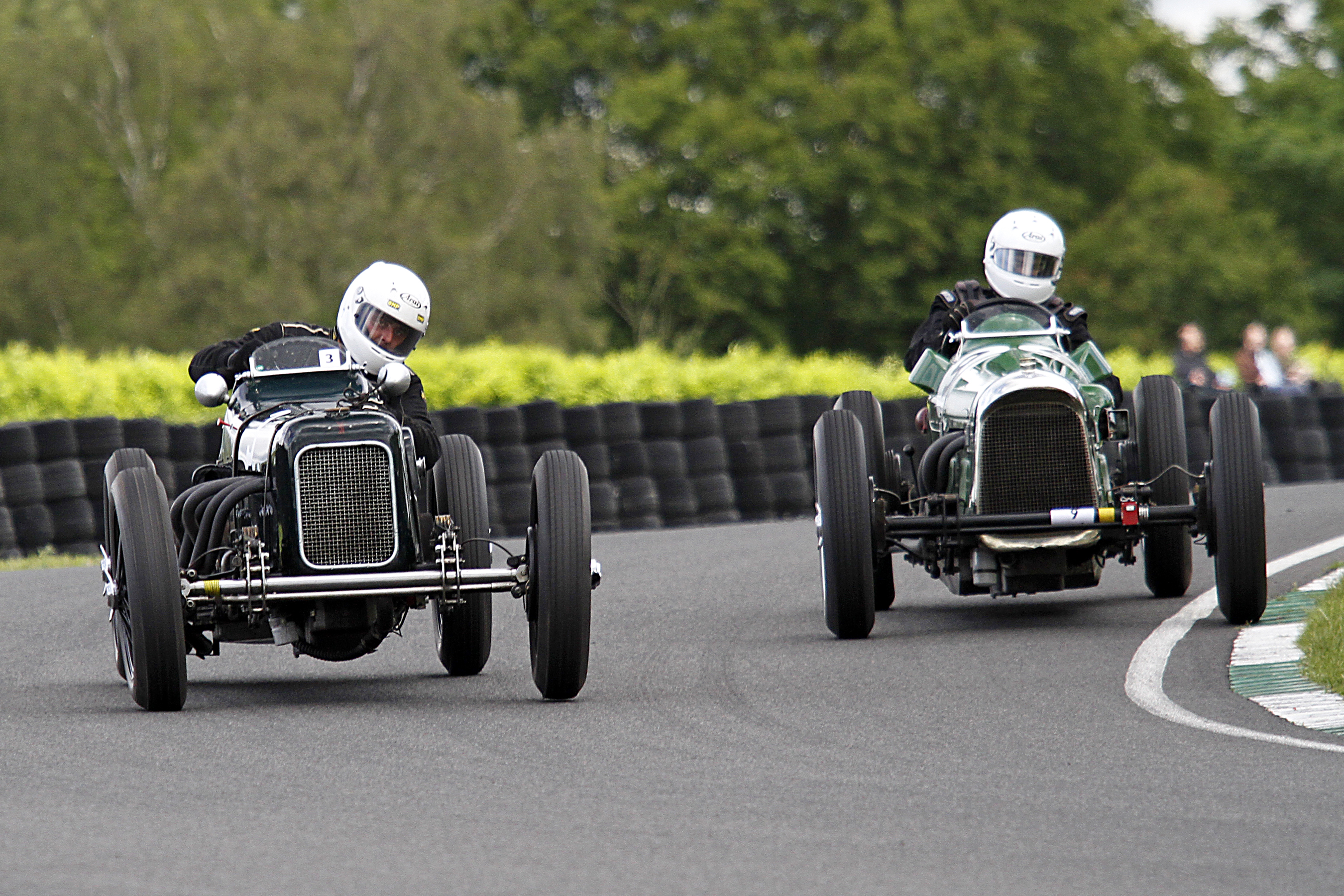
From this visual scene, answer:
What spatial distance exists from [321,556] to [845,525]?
2.86 metres

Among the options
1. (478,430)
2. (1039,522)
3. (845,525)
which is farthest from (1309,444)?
(845,525)

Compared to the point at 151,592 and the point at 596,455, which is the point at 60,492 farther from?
the point at 151,592

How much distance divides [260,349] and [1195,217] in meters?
43.8

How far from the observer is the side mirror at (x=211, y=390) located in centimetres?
843

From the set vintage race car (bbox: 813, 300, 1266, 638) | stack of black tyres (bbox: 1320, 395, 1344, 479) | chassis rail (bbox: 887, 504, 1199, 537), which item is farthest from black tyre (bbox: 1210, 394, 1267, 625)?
stack of black tyres (bbox: 1320, 395, 1344, 479)

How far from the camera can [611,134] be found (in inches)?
1953

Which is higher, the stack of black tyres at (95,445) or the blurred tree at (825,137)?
the blurred tree at (825,137)

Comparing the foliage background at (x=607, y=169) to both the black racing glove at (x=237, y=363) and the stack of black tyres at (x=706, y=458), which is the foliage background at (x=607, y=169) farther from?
the black racing glove at (x=237, y=363)

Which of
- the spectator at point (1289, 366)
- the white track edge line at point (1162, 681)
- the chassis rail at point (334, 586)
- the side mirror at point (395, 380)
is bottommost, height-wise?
the white track edge line at point (1162, 681)

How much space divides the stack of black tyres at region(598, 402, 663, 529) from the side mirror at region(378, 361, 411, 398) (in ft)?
30.8

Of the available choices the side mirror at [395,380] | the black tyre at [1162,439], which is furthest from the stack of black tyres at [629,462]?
the side mirror at [395,380]

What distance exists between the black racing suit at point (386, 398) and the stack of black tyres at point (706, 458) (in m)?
9.50

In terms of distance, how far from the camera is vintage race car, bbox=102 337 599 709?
7797mm

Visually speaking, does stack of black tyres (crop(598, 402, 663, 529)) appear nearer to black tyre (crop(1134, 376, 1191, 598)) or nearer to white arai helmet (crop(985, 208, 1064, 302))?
white arai helmet (crop(985, 208, 1064, 302))
